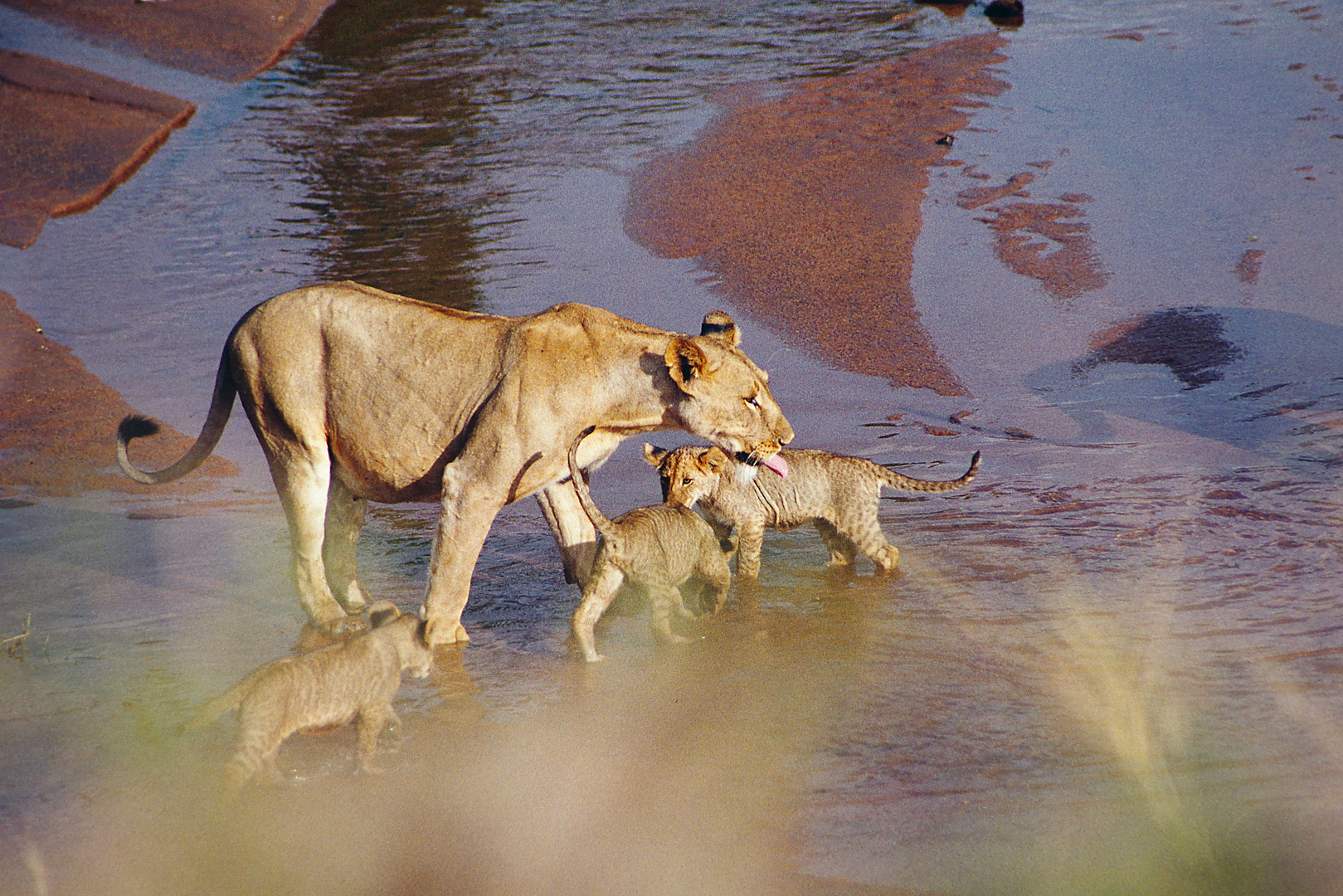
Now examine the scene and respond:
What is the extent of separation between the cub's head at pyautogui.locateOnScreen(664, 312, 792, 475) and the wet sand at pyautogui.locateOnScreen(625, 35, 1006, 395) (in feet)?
14.6

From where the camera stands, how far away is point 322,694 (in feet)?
17.4

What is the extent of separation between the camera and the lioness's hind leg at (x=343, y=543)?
283 inches

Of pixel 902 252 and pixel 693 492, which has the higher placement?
pixel 693 492

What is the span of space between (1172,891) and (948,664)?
191 cm

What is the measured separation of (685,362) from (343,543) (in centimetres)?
231

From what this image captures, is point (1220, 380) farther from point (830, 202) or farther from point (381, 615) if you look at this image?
point (381, 615)

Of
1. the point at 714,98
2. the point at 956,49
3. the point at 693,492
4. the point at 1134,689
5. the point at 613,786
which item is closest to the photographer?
the point at 613,786

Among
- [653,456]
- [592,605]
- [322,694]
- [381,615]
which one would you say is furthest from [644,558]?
[322,694]

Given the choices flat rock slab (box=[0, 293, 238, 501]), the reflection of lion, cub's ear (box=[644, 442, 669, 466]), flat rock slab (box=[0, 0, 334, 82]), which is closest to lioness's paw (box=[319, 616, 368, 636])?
the reflection of lion

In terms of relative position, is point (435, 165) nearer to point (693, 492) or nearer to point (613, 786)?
point (693, 492)

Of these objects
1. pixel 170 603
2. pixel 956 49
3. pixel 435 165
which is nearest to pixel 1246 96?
pixel 956 49

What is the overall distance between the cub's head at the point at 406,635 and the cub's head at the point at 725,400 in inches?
62.8

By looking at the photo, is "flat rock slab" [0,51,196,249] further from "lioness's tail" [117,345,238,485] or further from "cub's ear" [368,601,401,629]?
"cub's ear" [368,601,401,629]

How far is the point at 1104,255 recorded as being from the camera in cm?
1333
